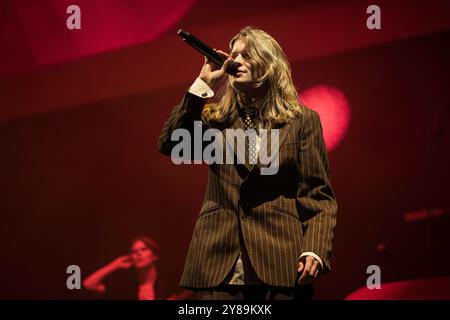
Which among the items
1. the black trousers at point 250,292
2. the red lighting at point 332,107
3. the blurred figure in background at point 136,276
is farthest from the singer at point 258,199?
the blurred figure in background at point 136,276

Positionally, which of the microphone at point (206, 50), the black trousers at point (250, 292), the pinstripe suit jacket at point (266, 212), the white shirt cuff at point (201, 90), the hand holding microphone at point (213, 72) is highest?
the microphone at point (206, 50)

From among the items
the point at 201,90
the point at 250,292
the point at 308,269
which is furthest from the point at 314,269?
the point at 201,90

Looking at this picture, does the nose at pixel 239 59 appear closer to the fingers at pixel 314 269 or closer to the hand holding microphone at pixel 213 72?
the hand holding microphone at pixel 213 72

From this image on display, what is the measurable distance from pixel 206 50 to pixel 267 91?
227mm

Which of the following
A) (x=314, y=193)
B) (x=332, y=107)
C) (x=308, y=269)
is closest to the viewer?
(x=308, y=269)

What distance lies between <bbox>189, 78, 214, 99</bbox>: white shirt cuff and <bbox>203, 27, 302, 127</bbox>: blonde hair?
110mm

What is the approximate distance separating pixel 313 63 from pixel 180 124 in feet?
4.71

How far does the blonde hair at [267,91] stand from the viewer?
1640mm

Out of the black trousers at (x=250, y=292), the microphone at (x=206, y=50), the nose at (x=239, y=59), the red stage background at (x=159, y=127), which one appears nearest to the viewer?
the black trousers at (x=250, y=292)

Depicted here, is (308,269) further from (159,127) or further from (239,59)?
(159,127)

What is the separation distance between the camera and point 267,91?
5.59ft
